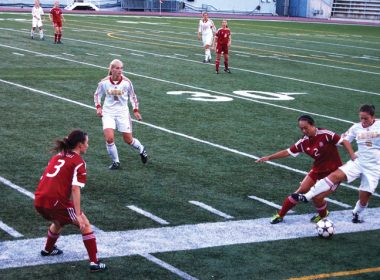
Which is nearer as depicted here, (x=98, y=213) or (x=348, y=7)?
(x=98, y=213)

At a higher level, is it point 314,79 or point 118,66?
point 118,66

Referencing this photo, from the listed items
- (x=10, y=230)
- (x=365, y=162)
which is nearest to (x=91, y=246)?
(x=10, y=230)

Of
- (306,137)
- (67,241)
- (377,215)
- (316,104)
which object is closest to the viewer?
(67,241)

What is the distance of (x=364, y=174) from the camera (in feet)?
34.3

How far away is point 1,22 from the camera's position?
46.2 meters

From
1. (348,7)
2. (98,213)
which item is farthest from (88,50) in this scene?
(348,7)

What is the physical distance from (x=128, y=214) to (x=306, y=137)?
2.51 meters

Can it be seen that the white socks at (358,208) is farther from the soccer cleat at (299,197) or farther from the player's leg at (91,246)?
the player's leg at (91,246)

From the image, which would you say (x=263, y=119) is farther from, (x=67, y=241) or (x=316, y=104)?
(x=67, y=241)

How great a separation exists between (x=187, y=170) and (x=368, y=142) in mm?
3603

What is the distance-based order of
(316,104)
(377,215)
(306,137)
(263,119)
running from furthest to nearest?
1. (316,104)
2. (263,119)
3. (377,215)
4. (306,137)

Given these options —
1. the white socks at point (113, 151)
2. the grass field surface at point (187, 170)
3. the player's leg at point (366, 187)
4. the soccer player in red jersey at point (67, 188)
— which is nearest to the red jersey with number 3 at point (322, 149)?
the player's leg at point (366, 187)

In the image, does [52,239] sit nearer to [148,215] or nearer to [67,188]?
[67,188]

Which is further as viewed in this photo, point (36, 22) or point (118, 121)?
point (36, 22)
